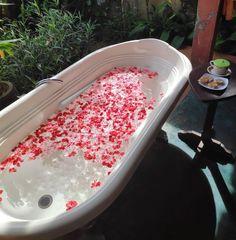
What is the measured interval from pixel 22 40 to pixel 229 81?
1846 millimetres

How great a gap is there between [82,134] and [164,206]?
0.69 meters

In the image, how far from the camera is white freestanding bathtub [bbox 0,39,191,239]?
1.07m

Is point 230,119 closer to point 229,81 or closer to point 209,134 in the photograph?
point 209,134

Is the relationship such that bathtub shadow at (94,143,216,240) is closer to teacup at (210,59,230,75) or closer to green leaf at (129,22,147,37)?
teacup at (210,59,230,75)

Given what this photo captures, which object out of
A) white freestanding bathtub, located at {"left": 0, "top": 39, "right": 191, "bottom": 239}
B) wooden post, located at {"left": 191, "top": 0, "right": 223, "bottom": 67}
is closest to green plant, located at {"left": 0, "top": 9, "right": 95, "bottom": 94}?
white freestanding bathtub, located at {"left": 0, "top": 39, "right": 191, "bottom": 239}

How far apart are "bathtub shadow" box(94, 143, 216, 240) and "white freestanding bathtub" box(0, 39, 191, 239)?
253 millimetres

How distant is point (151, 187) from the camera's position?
164cm

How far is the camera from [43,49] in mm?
2404

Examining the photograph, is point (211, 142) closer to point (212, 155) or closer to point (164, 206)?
point (212, 155)

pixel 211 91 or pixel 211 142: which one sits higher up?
pixel 211 91

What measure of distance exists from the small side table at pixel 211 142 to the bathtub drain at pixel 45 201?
0.93 m

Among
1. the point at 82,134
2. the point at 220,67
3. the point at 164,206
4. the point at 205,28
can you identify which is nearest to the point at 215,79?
the point at 220,67

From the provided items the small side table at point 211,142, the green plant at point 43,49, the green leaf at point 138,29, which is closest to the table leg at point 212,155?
the small side table at point 211,142

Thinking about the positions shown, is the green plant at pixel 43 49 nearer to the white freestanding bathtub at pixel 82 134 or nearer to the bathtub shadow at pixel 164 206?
the white freestanding bathtub at pixel 82 134
